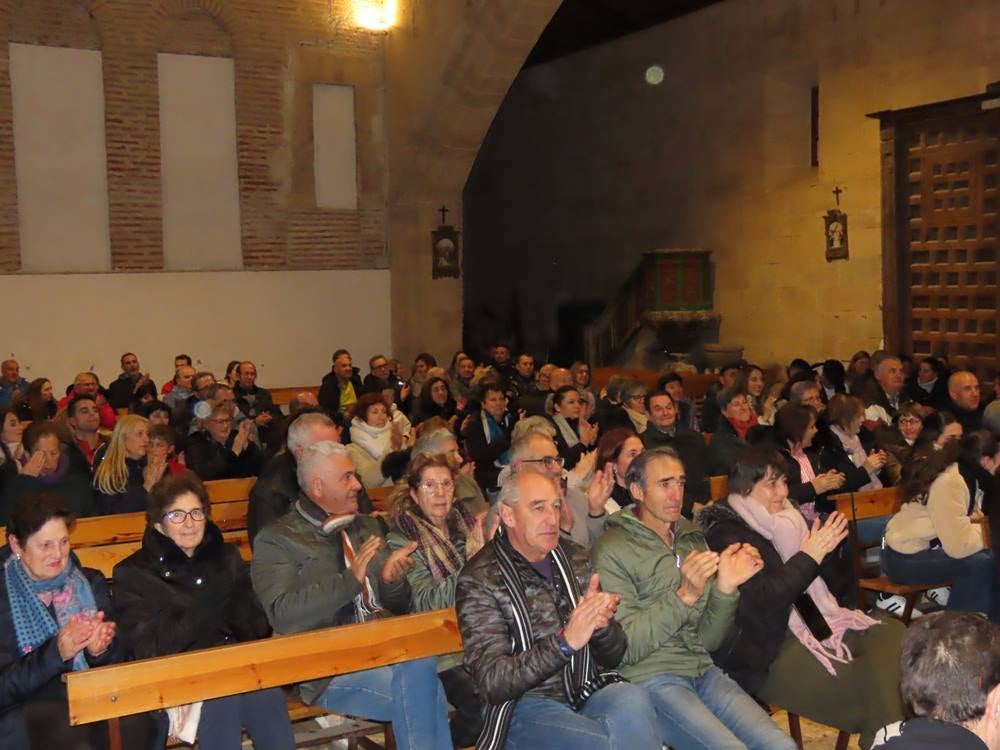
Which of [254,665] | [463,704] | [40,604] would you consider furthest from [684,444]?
[40,604]

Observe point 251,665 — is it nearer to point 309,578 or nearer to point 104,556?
point 309,578

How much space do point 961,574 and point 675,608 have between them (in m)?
2.44

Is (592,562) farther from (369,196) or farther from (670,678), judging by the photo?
(369,196)

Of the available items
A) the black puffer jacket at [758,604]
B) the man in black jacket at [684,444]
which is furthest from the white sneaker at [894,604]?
the black puffer jacket at [758,604]

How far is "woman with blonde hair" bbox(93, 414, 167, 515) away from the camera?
626 cm

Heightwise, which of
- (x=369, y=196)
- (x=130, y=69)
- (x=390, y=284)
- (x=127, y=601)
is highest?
(x=130, y=69)

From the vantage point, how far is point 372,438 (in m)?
7.38

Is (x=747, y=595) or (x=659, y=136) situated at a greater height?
(x=659, y=136)

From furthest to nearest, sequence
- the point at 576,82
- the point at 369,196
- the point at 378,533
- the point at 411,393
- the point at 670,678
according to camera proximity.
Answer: the point at 576,82 < the point at 369,196 < the point at 411,393 < the point at 378,533 < the point at 670,678

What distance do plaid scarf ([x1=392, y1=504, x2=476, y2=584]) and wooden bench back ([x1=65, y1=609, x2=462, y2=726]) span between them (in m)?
0.29

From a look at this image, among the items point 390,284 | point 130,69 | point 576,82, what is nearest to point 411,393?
point 390,284

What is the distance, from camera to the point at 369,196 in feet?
49.4

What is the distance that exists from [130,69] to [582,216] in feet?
24.9

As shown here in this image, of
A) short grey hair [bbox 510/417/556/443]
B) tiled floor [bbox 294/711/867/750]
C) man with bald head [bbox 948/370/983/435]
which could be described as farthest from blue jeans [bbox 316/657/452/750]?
man with bald head [bbox 948/370/983/435]
